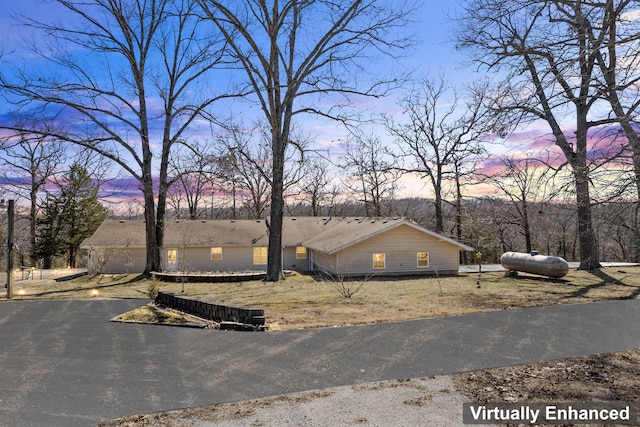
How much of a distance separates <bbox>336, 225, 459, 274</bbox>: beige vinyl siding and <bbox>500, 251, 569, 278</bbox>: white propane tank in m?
3.64

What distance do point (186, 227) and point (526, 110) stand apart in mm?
28228

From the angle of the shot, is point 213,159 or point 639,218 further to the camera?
point 213,159

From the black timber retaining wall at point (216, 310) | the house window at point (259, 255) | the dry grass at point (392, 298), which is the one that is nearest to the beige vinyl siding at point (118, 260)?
the dry grass at point (392, 298)

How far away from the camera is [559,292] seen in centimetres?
1536

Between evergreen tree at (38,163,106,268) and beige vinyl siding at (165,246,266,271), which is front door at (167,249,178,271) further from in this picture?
evergreen tree at (38,163,106,268)

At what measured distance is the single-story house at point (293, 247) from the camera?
83.4 ft

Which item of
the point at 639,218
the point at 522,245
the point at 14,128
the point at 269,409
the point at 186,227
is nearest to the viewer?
the point at 269,409

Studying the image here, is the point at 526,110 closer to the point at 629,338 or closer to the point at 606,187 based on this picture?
the point at 606,187

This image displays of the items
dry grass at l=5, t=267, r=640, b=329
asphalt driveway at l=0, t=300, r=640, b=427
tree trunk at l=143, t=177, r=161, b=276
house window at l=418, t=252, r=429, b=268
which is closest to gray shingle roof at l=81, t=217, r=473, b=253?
house window at l=418, t=252, r=429, b=268

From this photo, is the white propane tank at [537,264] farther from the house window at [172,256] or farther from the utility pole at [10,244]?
the utility pole at [10,244]

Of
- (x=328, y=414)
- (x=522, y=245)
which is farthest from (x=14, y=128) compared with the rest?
(x=522, y=245)

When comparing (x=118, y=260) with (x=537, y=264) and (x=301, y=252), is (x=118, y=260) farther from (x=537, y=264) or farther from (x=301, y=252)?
(x=537, y=264)

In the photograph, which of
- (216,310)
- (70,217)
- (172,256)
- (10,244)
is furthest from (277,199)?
(70,217)

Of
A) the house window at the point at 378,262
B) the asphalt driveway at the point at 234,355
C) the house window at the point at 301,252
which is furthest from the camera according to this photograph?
the house window at the point at 301,252
